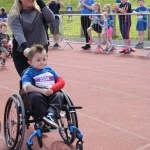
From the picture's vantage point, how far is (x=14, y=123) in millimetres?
4660

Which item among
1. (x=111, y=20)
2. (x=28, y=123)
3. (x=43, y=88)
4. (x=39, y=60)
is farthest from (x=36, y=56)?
(x=111, y=20)

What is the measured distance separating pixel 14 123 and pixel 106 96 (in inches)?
111

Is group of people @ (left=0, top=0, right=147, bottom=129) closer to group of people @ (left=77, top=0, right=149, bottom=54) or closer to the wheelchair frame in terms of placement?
the wheelchair frame

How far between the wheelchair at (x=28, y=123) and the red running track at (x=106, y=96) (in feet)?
0.65

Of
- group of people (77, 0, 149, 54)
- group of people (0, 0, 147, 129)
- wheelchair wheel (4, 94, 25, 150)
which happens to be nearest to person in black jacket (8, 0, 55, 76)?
group of people (0, 0, 147, 129)

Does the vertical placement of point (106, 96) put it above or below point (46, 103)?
below

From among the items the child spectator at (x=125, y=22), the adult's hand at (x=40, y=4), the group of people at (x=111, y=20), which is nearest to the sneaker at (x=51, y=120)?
the adult's hand at (x=40, y=4)

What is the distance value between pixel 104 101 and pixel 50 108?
2.64m

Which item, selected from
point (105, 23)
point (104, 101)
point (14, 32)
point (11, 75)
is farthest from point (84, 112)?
point (105, 23)

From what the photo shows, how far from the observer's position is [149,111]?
6.13m

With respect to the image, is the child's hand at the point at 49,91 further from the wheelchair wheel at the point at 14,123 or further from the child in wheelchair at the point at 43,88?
the wheelchair wheel at the point at 14,123

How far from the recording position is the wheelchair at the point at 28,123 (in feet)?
13.9

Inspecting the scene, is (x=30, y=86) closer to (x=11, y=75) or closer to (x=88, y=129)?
(x=88, y=129)

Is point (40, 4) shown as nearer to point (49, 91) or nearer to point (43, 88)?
point (43, 88)
